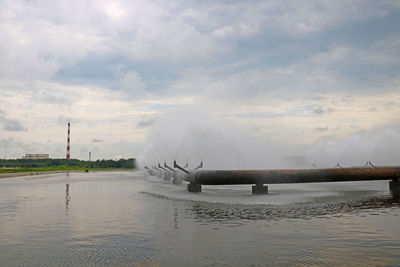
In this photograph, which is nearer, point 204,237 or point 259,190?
point 204,237

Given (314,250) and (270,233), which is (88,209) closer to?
(270,233)

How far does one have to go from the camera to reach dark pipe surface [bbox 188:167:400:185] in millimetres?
20125

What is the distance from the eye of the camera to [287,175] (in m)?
20.7

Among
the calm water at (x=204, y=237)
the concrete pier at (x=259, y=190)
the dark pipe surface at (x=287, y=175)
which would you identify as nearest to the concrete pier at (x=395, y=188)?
the dark pipe surface at (x=287, y=175)

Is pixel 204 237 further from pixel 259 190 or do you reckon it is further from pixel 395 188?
pixel 395 188

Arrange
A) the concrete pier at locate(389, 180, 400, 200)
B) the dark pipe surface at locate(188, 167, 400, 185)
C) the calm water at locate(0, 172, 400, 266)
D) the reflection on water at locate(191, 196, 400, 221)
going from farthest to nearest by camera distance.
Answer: the concrete pier at locate(389, 180, 400, 200), the dark pipe surface at locate(188, 167, 400, 185), the reflection on water at locate(191, 196, 400, 221), the calm water at locate(0, 172, 400, 266)

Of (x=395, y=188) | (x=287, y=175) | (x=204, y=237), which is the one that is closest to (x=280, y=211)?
(x=204, y=237)

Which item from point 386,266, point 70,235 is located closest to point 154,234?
point 70,235

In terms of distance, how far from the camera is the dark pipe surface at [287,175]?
20125mm

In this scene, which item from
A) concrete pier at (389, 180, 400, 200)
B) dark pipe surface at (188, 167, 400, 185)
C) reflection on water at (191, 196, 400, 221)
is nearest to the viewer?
reflection on water at (191, 196, 400, 221)

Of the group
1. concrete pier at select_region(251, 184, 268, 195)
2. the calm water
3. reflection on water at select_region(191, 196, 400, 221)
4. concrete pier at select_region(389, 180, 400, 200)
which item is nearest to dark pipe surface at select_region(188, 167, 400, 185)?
concrete pier at select_region(389, 180, 400, 200)

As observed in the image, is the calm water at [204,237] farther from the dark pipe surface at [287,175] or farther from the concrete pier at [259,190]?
the concrete pier at [259,190]

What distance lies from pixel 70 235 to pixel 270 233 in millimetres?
5740

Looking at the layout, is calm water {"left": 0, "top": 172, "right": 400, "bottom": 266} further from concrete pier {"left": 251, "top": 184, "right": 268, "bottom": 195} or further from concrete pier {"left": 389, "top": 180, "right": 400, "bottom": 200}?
concrete pier {"left": 389, "top": 180, "right": 400, "bottom": 200}
